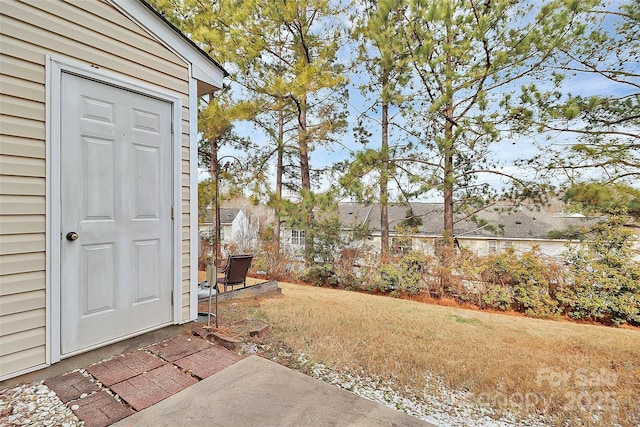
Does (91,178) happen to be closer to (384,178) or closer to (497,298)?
(384,178)

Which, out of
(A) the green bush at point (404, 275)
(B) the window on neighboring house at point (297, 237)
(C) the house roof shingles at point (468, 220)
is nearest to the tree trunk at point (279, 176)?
(B) the window on neighboring house at point (297, 237)

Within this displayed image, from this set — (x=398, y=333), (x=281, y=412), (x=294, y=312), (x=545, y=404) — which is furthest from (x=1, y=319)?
(x=545, y=404)

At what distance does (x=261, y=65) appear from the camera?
8.15 m

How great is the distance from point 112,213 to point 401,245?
20.8ft

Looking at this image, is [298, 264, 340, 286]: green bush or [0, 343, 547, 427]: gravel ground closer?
[0, 343, 547, 427]: gravel ground

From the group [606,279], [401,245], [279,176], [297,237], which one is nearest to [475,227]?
[401,245]

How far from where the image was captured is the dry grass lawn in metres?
2.11

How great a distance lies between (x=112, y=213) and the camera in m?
2.31

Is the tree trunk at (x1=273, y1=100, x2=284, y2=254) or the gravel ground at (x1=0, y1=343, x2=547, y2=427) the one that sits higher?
the tree trunk at (x1=273, y1=100, x2=284, y2=254)

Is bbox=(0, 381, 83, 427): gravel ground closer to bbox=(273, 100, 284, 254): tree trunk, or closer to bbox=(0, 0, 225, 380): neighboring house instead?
bbox=(0, 0, 225, 380): neighboring house

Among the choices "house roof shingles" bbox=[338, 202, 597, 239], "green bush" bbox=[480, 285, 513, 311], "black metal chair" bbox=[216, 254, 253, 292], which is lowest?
"green bush" bbox=[480, 285, 513, 311]

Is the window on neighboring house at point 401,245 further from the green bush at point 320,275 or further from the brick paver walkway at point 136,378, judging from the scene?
the brick paver walkway at point 136,378

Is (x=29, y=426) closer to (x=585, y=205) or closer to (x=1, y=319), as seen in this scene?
(x=1, y=319)

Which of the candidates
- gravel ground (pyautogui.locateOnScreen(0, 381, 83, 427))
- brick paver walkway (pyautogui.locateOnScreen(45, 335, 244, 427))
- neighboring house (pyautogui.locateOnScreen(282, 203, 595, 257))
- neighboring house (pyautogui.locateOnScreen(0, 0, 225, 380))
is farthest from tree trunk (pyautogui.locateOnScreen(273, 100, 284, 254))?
gravel ground (pyautogui.locateOnScreen(0, 381, 83, 427))
